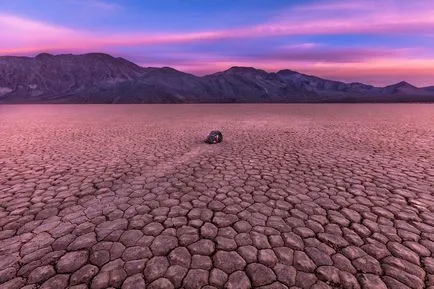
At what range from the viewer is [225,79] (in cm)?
17588

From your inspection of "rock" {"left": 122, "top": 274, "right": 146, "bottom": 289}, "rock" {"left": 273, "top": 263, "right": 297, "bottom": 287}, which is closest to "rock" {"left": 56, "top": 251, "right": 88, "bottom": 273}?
"rock" {"left": 122, "top": 274, "right": 146, "bottom": 289}

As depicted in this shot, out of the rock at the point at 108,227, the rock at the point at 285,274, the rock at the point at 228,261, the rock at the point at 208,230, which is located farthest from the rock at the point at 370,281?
the rock at the point at 108,227

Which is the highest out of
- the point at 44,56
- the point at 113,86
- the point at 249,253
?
the point at 44,56

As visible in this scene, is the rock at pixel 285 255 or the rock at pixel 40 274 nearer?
the rock at pixel 40 274

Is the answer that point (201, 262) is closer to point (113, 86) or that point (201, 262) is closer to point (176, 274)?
point (176, 274)

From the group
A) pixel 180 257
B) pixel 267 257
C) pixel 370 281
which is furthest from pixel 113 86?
pixel 370 281

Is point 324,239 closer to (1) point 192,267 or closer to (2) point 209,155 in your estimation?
(1) point 192,267

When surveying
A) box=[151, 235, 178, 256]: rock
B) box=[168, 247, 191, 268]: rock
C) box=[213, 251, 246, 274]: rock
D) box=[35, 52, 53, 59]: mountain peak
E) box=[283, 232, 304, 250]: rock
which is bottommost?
box=[151, 235, 178, 256]: rock

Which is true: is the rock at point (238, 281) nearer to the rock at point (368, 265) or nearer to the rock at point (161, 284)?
the rock at point (161, 284)

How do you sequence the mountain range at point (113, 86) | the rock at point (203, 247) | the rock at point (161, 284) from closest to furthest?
1. the rock at point (161, 284)
2. the rock at point (203, 247)
3. the mountain range at point (113, 86)

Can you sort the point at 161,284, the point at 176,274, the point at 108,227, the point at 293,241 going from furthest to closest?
the point at 108,227, the point at 293,241, the point at 176,274, the point at 161,284

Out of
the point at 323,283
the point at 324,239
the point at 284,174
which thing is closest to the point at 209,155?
the point at 284,174

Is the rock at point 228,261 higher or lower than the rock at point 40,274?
higher

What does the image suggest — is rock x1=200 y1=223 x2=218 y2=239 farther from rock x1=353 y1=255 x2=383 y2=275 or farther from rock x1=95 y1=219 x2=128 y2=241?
rock x1=353 y1=255 x2=383 y2=275
